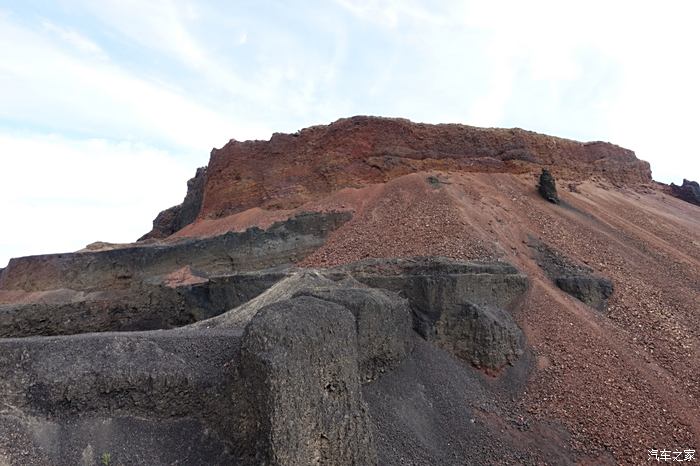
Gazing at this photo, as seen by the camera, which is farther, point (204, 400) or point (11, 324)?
point (11, 324)

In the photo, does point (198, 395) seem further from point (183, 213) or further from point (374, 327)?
point (183, 213)

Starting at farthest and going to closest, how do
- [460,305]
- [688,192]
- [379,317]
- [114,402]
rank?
[688,192]
[460,305]
[379,317]
[114,402]

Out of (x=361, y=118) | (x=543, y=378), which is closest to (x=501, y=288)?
(x=543, y=378)

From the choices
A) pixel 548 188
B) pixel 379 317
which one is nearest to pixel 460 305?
pixel 379 317

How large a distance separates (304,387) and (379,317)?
3219mm

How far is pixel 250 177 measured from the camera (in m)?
20.8

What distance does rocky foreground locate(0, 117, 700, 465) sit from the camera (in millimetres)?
6062

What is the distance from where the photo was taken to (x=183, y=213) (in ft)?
102

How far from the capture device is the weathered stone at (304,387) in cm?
572

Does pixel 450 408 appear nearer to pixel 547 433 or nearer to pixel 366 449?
pixel 547 433

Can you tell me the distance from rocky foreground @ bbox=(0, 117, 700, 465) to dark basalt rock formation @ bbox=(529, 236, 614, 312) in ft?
0.17

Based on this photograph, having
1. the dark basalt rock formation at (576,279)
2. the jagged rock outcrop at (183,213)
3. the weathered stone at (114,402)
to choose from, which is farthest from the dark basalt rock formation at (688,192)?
the weathered stone at (114,402)

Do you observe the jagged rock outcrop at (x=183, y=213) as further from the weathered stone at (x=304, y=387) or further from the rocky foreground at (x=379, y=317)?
the weathered stone at (x=304, y=387)

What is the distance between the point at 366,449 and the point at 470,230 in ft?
27.5
